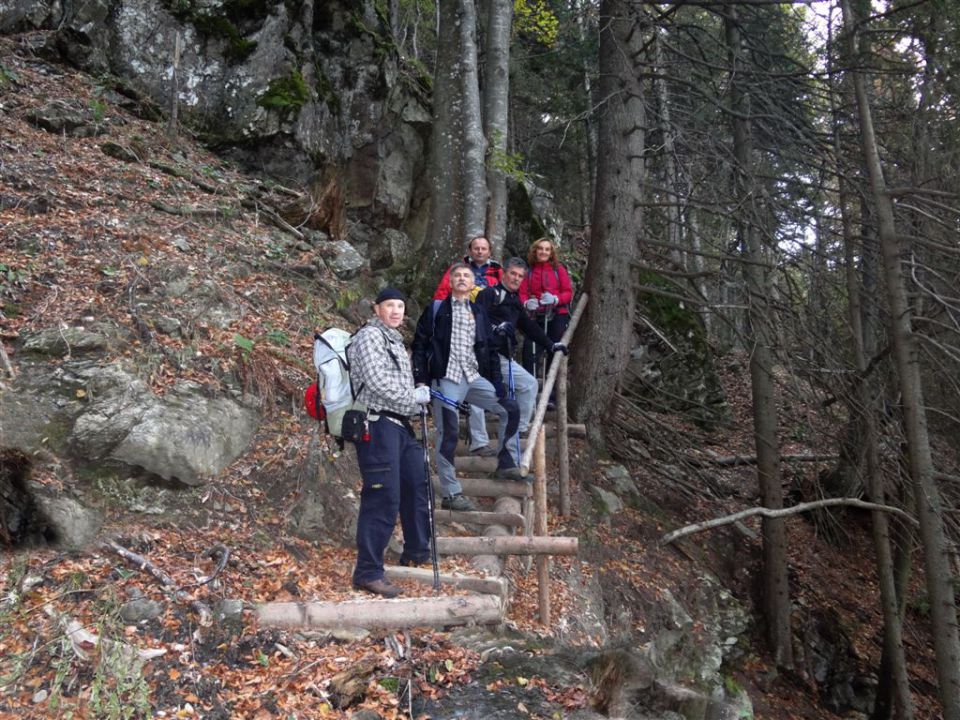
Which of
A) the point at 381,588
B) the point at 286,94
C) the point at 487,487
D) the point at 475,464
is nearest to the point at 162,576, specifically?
the point at 381,588

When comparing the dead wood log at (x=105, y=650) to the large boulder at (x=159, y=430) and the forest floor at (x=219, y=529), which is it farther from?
the large boulder at (x=159, y=430)

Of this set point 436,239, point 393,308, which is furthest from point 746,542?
point 393,308

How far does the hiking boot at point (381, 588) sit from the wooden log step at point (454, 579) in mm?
287

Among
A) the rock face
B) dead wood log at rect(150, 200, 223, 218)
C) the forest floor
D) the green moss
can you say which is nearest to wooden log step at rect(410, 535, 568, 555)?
the forest floor

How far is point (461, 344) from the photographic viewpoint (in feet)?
20.5

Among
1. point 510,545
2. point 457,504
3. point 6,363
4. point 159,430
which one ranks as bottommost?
point 510,545

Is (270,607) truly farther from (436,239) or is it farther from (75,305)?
(436,239)

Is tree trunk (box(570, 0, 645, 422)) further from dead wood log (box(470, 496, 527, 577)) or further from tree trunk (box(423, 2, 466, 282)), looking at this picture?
dead wood log (box(470, 496, 527, 577))

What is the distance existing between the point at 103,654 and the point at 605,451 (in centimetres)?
672

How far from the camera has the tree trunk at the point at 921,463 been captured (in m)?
6.79

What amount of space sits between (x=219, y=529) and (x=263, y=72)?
306 inches

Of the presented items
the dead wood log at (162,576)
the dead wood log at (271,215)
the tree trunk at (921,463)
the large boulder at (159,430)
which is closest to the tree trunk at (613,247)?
the tree trunk at (921,463)

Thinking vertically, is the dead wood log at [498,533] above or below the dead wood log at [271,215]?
below

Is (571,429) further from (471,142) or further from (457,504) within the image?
(471,142)
